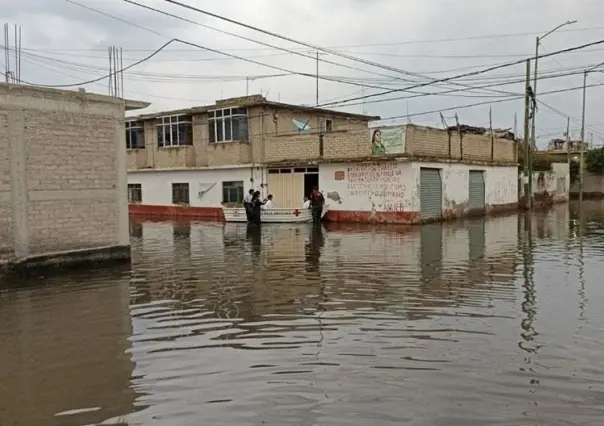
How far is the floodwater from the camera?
5.16 metres

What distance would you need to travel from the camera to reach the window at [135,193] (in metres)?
36.8

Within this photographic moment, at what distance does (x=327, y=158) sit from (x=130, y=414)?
76.2ft

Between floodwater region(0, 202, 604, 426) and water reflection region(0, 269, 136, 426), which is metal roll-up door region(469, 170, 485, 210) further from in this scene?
water reflection region(0, 269, 136, 426)

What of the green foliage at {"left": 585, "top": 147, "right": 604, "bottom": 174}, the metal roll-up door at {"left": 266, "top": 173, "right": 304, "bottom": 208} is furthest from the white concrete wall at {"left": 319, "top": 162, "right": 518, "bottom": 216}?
the green foliage at {"left": 585, "top": 147, "right": 604, "bottom": 174}

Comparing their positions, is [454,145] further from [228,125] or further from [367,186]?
[228,125]

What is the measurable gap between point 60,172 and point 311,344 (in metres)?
8.78

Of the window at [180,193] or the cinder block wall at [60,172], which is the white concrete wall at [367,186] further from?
the cinder block wall at [60,172]

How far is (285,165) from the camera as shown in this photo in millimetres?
29359

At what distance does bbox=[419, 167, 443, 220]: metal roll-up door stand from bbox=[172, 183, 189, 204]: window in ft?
45.5

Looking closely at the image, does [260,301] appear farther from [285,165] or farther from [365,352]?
[285,165]

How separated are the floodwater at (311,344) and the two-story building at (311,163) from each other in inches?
474

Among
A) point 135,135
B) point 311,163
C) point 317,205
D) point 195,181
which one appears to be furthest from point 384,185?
point 135,135

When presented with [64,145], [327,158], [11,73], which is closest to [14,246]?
[64,145]

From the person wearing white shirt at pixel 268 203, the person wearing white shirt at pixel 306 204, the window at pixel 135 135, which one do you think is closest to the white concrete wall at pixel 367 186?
the person wearing white shirt at pixel 306 204
